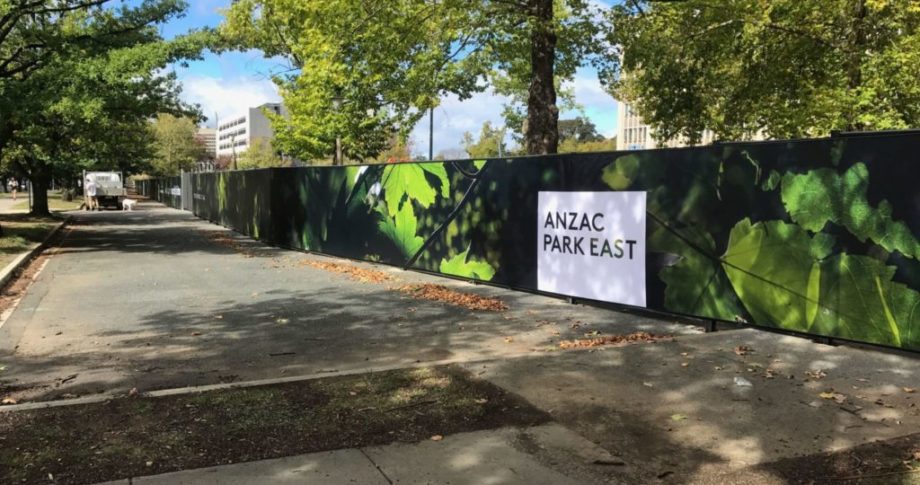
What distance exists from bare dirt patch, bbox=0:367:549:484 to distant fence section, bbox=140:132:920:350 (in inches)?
120

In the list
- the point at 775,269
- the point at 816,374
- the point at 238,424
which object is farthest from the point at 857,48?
the point at 238,424

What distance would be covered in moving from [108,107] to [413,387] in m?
16.5

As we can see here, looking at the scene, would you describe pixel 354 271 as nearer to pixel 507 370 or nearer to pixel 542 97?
pixel 542 97

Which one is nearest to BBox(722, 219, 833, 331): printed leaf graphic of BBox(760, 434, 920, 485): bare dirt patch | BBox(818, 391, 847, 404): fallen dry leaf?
BBox(818, 391, 847, 404): fallen dry leaf

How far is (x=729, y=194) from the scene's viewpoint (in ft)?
22.7

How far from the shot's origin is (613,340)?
729cm

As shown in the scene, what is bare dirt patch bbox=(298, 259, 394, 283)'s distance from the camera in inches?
472

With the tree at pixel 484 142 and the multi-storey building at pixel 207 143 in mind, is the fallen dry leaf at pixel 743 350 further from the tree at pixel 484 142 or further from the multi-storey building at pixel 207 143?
the multi-storey building at pixel 207 143

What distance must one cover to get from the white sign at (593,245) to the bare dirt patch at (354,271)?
345 cm

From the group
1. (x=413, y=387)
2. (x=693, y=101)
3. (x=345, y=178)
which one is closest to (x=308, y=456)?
(x=413, y=387)

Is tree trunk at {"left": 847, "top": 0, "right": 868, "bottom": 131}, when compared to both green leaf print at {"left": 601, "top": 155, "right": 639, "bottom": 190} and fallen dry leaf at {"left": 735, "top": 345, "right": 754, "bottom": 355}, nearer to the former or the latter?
green leaf print at {"left": 601, "top": 155, "right": 639, "bottom": 190}

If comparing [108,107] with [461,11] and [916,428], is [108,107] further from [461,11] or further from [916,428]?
[916,428]

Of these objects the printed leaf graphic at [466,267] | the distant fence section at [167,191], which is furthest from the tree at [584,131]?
the printed leaf graphic at [466,267]

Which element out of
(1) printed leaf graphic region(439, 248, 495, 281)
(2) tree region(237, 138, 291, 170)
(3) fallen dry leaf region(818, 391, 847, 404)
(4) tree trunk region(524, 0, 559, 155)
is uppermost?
(2) tree region(237, 138, 291, 170)
